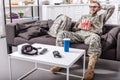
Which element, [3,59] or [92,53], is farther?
[3,59]

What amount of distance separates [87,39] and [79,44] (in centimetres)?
14

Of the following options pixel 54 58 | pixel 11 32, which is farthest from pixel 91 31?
pixel 11 32

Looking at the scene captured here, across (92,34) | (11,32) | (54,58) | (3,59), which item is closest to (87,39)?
(92,34)

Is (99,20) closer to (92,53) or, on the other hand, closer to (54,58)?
(92,53)

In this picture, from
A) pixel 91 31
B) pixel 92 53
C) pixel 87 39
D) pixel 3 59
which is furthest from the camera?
pixel 3 59

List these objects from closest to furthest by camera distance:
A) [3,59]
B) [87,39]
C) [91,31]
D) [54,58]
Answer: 1. [54,58]
2. [87,39]
3. [91,31]
4. [3,59]

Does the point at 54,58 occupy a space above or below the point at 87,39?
below

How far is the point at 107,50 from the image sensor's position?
8.58 ft

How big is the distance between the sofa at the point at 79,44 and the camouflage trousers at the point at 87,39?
10 centimetres

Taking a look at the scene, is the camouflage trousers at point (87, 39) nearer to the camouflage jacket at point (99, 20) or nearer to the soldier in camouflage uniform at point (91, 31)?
the soldier in camouflage uniform at point (91, 31)

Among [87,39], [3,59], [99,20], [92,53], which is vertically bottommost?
[3,59]

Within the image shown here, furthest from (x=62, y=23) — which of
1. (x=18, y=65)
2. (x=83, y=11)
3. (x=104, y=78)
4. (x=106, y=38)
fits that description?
(x=83, y=11)

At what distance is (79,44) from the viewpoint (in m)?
2.71

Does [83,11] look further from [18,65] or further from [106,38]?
[18,65]
